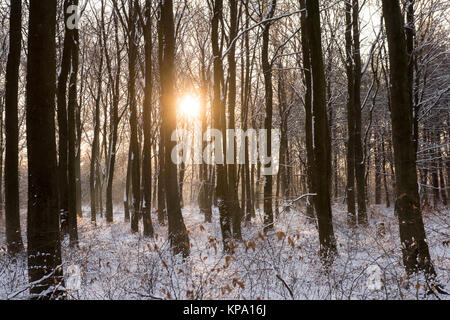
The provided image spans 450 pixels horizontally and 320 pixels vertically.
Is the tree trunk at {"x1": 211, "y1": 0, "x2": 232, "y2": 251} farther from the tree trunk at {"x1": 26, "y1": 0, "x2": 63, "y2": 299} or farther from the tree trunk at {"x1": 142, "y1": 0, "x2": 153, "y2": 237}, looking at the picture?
the tree trunk at {"x1": 26, "y1": 0, "x2": 63, "y2": 299}

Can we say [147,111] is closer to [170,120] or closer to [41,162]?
[170,120]

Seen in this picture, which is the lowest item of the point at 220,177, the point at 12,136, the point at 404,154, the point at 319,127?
the point at 220,177

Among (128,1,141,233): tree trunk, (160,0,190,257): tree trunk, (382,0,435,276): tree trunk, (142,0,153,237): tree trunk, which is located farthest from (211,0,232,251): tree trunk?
(128,1,141,233): tree trunk

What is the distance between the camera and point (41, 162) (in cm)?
454

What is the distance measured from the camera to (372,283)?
489 cm

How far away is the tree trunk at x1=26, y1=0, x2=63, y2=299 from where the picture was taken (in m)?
4.53

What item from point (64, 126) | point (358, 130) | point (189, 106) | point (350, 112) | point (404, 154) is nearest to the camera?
point (404, 154)

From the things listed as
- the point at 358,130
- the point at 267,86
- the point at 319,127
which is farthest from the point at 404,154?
the point at 358,130

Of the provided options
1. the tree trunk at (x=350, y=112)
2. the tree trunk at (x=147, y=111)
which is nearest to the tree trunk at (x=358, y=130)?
the tree trunk at (x=350, y=112)

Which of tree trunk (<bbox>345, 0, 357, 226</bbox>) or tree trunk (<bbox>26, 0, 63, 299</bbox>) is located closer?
tree trunk (<bbox>26, 0, 63, 299</bbox>)

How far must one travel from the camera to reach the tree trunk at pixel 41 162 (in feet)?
14.9
